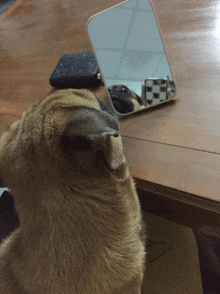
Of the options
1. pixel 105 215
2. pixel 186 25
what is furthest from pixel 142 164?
pixel 186 25

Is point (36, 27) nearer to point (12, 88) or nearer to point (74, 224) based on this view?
point (12, 88)

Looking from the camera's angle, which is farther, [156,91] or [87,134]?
[156,91]

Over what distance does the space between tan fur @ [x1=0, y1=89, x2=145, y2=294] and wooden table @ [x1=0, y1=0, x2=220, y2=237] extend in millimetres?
82

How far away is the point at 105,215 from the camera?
39cm

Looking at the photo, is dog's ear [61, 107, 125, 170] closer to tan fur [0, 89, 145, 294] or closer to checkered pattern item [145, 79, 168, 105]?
tan fur [0, 89, 145, 294]

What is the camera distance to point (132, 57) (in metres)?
0.54

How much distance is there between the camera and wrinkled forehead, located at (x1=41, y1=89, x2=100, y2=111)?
13.6 inches

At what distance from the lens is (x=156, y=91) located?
0.53m

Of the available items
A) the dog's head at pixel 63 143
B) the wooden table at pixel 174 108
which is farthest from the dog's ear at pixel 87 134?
the wooden table at pixel 174 108

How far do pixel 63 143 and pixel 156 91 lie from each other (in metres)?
0.30

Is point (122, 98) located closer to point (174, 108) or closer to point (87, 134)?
point (174, 108)

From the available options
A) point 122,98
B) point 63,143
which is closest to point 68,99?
point 63,143

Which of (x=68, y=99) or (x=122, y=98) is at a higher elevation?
(x=68, y=99)

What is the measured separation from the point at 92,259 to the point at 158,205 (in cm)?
23
